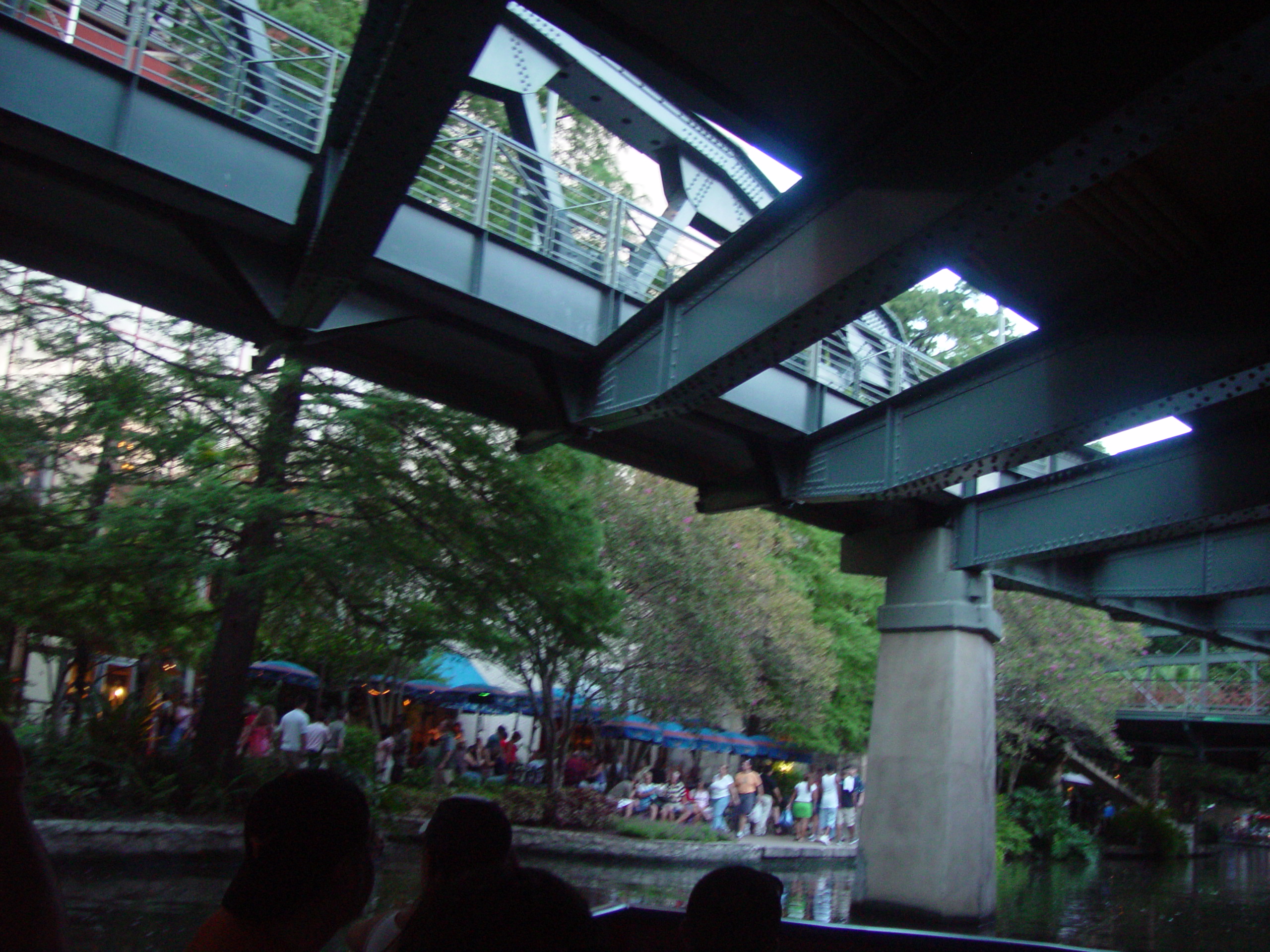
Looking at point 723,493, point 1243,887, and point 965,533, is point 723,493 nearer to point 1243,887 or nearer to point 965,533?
point 965,533

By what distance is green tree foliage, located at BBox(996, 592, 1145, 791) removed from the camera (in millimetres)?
26703

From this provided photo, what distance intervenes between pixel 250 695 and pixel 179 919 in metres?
18.4

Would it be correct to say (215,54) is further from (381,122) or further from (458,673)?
(458,673)

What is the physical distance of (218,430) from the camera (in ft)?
48.1

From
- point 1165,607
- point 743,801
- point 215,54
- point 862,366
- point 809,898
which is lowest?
point 809,898

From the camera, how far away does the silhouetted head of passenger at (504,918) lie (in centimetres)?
174

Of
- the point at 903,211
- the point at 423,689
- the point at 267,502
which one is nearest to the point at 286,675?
the point at 423,689

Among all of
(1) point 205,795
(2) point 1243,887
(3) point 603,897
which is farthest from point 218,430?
(2) point 1243,887

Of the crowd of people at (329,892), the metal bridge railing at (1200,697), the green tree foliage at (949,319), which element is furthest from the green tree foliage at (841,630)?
the crowd of people at (329,892)

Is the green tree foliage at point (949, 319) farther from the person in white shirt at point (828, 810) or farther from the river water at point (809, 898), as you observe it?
the river water at point (809, 898)

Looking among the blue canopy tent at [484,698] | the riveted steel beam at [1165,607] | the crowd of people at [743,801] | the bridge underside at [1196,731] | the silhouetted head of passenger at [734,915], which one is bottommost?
the crowd of people at [743,801]

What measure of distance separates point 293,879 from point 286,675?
87.0ft

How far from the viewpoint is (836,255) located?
7047mm

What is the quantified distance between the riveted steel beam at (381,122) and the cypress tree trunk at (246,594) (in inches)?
230
